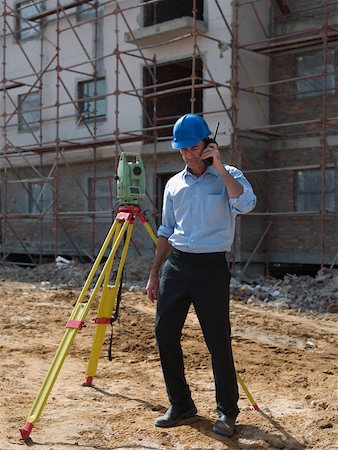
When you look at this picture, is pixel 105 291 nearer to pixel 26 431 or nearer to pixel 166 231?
pixel 166 231

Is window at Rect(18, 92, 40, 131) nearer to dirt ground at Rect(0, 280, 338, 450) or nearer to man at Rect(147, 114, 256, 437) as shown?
dirt ground at Rect(0, 280, 338, 450)

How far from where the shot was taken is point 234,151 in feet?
42.5

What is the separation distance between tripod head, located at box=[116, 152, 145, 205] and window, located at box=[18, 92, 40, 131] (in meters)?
12.8

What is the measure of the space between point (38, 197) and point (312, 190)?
8.38m

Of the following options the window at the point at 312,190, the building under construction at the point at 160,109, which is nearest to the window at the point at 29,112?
the building under construction at the point at 160,109

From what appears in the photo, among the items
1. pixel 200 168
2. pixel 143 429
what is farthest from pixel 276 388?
pixel 200 168

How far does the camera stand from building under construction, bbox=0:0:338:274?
1325 centimetres

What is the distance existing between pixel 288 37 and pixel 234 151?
2.99 meters

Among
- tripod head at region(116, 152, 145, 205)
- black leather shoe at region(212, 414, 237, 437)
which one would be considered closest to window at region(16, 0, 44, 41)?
tripod head at region(116, 152, 145, 205)

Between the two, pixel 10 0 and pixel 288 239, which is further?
pixel 10 0

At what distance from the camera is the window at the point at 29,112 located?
17812mm

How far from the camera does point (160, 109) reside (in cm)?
1605

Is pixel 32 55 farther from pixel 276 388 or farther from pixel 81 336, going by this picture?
pixel 276 388

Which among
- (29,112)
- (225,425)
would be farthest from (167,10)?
(225,425)
